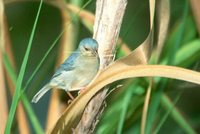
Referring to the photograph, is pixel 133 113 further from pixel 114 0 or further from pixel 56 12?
pixel 56 12

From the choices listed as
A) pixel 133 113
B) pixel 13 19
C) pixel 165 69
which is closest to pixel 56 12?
pixel 13 19

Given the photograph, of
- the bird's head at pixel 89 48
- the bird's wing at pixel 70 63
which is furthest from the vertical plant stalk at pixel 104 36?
the bird's wing at pixel 70 63

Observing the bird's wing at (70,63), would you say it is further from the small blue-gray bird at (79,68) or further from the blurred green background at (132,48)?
the blurred green background at (132,48)

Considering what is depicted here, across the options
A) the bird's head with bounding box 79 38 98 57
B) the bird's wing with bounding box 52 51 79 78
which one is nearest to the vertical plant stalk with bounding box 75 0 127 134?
the bird's head with bounding box 79 38 98 57

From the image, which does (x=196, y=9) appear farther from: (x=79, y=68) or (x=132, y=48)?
(x=132, y=48)

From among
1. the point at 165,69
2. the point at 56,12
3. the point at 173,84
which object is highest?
Result: the point at 56,12

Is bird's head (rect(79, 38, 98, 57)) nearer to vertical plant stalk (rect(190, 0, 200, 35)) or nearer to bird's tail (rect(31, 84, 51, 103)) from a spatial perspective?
bird's tail (rect(31, 84, 51, 103))
